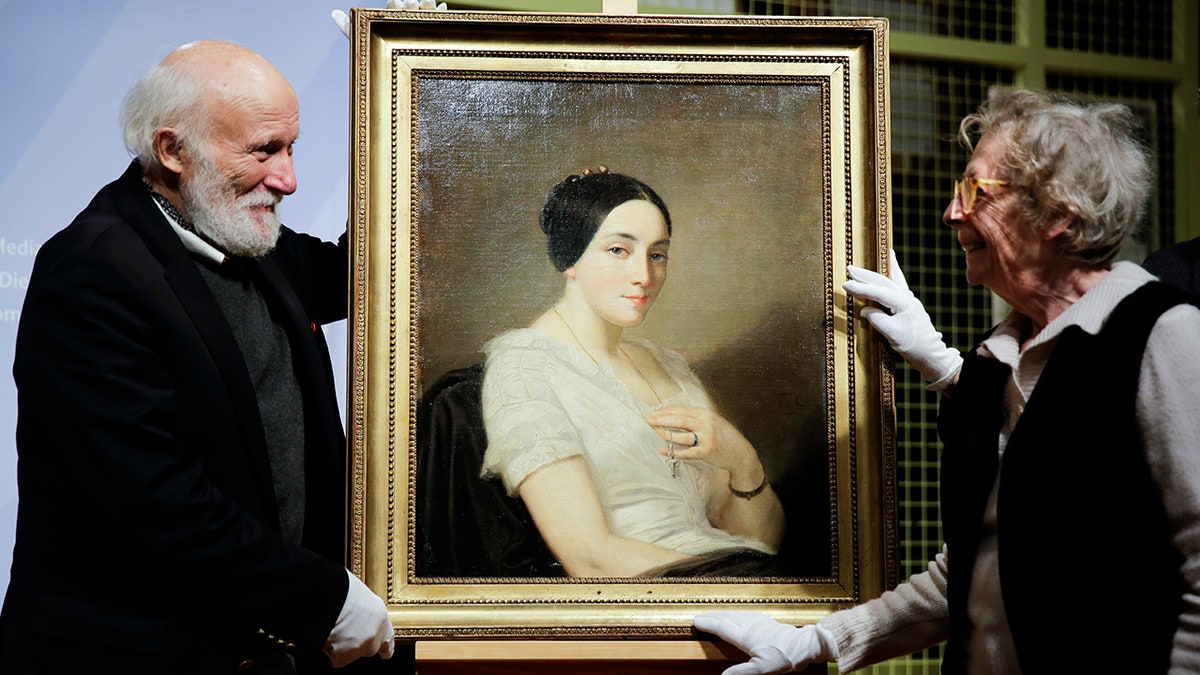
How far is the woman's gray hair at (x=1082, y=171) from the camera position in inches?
78.7

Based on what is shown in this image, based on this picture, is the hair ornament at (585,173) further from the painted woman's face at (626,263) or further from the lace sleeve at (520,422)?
the lace sleeve at (520,422)

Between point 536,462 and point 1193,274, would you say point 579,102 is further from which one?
point 1193,274

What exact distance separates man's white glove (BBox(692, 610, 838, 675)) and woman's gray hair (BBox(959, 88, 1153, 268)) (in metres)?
0.80

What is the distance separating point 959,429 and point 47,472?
152 cm

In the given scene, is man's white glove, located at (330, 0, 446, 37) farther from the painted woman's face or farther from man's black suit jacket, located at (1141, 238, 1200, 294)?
man's black suit jacket, located at (1141, 238, 1200, 294)

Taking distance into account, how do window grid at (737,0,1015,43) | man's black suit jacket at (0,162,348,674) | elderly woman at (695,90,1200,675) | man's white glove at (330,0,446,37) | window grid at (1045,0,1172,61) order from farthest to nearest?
1. window grid at (1045,0,1172,61)
2. window grid at (737,0,1015,43)
3. man's white glove at (330,0,446,37)
4. man's black suit jacket at (0,162,348,674)
5. elderly woman at (695,90,1200,675)

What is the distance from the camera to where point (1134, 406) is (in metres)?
1.80

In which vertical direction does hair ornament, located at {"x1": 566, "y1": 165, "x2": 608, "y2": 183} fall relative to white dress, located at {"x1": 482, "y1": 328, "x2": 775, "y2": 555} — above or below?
above

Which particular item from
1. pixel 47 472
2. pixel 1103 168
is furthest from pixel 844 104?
pixel 47 472

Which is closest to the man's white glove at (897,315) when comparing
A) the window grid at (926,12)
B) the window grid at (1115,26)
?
the window grid at (926,12)

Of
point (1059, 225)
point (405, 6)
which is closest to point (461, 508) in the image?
point (405, 6)

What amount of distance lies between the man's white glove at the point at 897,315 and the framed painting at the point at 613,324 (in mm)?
35

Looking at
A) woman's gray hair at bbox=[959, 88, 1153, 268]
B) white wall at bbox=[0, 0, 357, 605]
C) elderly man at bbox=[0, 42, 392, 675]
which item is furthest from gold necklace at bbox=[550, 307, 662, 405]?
white wall at bbox=[0, 0, 357, 605]

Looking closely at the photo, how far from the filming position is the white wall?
121 inches
